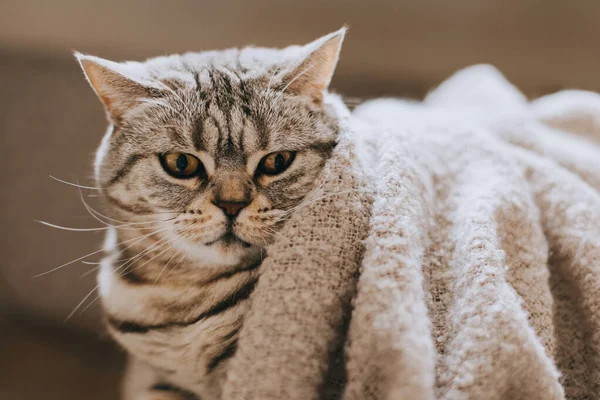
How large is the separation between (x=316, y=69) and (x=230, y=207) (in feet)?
0.78

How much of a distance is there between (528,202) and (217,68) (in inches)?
19.4

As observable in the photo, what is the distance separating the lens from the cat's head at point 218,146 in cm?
64

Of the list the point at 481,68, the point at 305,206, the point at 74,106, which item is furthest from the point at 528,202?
the point at 74,106

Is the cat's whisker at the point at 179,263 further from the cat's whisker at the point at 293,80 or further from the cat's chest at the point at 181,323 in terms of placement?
the cat's whisker at the point at 293,80

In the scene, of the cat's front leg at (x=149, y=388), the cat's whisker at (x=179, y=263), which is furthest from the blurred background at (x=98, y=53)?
the cat's whisker at (x=179, y=263)

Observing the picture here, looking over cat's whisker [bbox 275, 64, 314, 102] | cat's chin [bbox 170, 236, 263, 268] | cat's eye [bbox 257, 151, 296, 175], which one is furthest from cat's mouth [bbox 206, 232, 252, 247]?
cat's whisker [bbox 275, 64, 314, 102]

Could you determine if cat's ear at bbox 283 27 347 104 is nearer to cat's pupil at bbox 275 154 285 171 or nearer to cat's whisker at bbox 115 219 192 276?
cat's pupil at bbox 275 154 285 171

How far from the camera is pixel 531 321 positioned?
554mm

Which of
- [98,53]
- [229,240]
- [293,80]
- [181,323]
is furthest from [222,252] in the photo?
[98,53]

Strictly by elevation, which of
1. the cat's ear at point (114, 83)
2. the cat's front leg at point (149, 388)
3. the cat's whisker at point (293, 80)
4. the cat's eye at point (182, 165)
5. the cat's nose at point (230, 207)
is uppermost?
the cat's whisker at point (293, 80)

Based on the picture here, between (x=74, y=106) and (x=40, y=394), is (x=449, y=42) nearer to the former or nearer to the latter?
(x=74, y=106)

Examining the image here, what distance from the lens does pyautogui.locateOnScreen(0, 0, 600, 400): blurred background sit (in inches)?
42.9

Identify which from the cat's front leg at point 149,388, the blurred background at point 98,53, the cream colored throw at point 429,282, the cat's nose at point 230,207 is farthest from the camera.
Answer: the blurred background at point 98,53

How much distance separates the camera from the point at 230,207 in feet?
2.07
